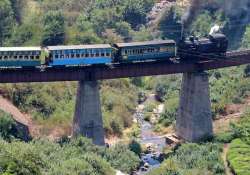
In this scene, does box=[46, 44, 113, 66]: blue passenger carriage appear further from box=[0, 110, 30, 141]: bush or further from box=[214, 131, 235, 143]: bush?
box=[214, 131, 235, 143]: bush

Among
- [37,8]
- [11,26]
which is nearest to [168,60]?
[11,26]

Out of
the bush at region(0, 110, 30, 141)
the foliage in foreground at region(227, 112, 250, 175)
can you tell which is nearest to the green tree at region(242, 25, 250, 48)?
the foliage in foreground at region(227, 112, 250, 175)

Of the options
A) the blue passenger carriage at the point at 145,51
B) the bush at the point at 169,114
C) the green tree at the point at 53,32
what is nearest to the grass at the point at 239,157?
the blue passenger carriage at the point at 145,51

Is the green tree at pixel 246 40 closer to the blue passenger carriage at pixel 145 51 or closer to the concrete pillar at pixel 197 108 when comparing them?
the concrete pillar at pixel 197 108

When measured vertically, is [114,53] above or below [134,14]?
above

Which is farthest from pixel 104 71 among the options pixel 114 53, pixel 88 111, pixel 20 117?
pixel 20 117

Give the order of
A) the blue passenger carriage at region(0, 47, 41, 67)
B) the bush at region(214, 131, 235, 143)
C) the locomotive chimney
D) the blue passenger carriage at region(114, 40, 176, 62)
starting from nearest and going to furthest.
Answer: the blue passenger carriage at region(0, 47, 41, 67) < the blue passenger carriage at region(114, 40, 176, 62) < the bush at region(214, 131, 235, 143) < the locomotive chimney

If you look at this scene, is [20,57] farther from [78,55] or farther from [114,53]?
[114,53]

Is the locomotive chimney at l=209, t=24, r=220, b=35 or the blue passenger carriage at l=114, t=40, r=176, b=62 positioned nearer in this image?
the blue passenger carriage at l=114, t=40, r=176, b=62
